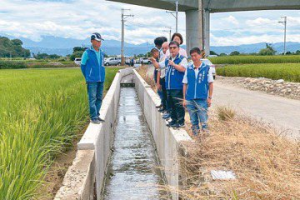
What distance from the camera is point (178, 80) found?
624 cm

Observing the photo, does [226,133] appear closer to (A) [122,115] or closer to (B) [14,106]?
(B) [14,106]

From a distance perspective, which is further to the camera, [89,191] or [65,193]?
[89,191]

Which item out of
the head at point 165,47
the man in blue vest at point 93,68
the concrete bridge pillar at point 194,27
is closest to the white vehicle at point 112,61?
the concrete bridge pillar at point 194,27

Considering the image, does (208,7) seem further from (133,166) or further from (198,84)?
(198,84)

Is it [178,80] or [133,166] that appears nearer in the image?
[178,80]

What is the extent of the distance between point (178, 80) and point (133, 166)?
2.52 m

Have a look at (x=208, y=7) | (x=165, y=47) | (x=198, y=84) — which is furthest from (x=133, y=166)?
(x=208, y=7)

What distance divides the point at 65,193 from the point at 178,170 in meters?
1.56

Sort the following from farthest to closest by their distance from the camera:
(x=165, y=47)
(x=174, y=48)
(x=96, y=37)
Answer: (x=165, y=47) → (x=96, y=37) → (x=174, y=48)

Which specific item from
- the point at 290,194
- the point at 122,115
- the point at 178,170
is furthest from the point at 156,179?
the point at 122,115

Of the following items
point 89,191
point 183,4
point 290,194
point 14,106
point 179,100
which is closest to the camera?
point 290,194

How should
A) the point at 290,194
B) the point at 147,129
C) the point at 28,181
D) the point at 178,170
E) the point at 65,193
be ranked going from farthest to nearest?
the point at 147,129 < the point at 178,170 < the point at 65,193 < the point at 28,181 < the point at 290,194

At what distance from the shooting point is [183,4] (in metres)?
49.6

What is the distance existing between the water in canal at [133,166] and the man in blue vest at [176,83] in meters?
1.12
